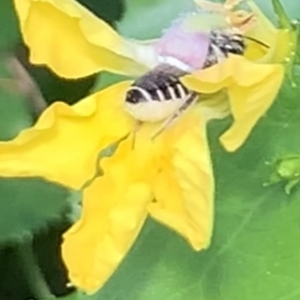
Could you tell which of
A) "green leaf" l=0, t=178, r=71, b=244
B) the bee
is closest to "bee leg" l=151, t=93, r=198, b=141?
the bee

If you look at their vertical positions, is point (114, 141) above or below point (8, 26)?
above

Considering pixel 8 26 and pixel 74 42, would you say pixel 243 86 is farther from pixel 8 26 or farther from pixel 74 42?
pixel 8 26

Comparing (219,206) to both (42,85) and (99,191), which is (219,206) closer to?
(99,191)

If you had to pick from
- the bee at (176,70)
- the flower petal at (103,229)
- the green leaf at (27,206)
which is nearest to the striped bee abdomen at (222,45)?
the bee at (176,70)

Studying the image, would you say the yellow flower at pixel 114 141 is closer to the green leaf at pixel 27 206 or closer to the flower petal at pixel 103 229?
the flower petal at pixel 103 229

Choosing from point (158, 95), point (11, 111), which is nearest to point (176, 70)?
point (158, 95)

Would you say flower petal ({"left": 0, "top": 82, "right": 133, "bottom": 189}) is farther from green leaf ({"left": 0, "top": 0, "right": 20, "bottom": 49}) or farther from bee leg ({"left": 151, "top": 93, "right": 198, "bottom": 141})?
green leaf ({"left": 0, "top": 0, "right": 20, "bottom": 49})
